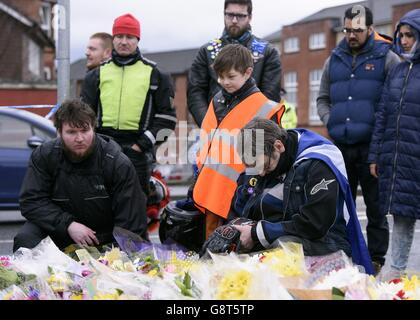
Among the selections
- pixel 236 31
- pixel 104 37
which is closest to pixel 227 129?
pixel 236 31

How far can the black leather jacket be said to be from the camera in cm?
600

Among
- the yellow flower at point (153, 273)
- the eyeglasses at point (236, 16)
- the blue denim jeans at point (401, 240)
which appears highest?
the eyeglasses at point (236, 16)

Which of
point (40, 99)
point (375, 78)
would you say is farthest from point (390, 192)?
point (40, 99)

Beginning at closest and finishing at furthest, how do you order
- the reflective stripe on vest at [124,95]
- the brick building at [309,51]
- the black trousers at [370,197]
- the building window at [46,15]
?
1. the black trousers at [370,197]
2. the reflective stripe on vest at [124,95]
3. the building window at [46,15]
4. the brick building at [309,51]

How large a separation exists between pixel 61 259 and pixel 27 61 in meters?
41.7

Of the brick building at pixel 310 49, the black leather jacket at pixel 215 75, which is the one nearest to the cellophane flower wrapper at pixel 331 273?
the black leather jacket at pixel 215 75

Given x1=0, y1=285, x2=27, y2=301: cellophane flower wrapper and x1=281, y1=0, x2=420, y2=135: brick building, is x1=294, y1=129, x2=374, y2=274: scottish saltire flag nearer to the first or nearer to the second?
x1=0, y1=285, x2=27, y2=301: cellophane flower wrapper

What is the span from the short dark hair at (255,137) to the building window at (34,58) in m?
41.3

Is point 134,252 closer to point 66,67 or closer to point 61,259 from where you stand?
point 61,259

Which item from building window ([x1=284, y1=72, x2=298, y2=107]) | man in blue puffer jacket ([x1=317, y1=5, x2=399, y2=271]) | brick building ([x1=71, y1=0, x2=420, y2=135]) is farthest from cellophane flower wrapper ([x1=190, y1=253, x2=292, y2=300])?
building window ([x1=284, y1=72, x2=298, y2=107])

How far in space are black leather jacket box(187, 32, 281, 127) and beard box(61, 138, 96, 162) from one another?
1.28 metres

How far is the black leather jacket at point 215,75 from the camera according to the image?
6.00 meters

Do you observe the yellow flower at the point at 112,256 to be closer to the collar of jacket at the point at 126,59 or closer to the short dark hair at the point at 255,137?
the short dark hair at the point at 255,137

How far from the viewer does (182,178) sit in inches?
825
